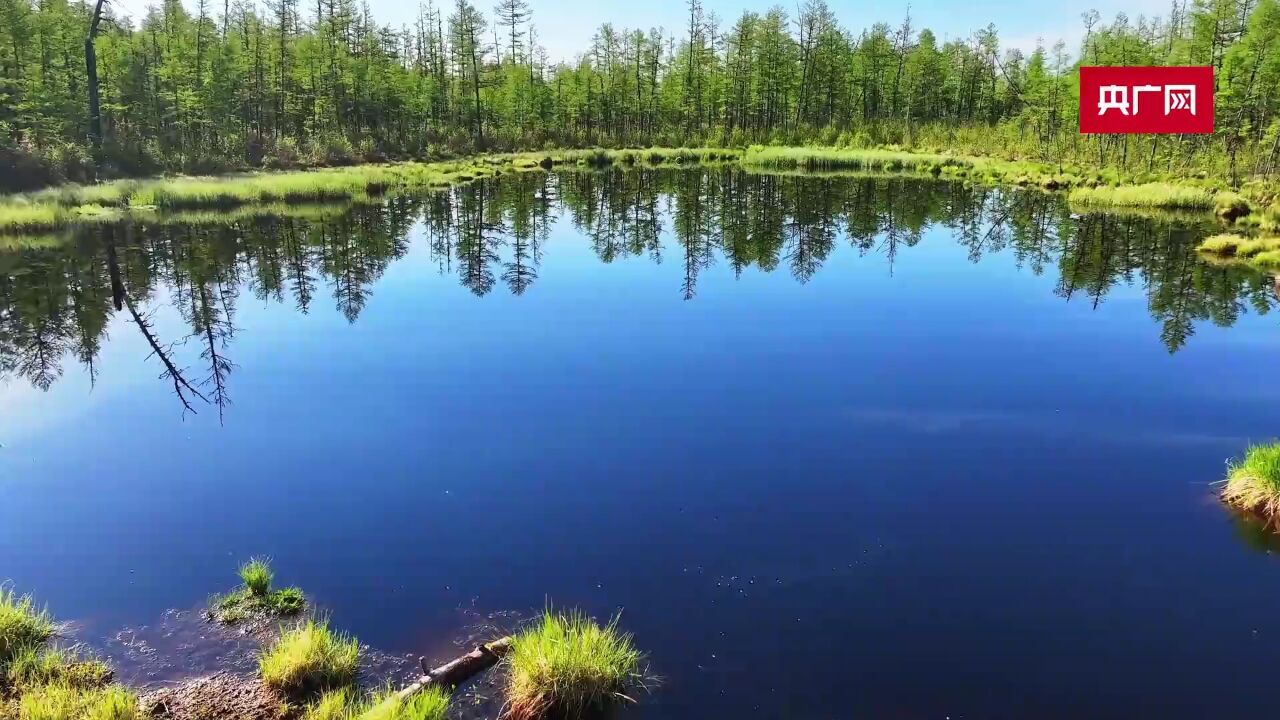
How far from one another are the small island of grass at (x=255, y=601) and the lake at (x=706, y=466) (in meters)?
0.25

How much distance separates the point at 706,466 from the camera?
10555mm

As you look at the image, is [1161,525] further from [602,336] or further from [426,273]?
[426,273]

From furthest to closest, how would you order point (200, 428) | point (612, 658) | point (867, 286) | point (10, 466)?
point (867, 286) → point (200, 428) → point (10, 466) → point (612, 658)

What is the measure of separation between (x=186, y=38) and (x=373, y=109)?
1271cm

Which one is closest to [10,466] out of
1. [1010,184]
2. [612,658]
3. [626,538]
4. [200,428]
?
[200,428]

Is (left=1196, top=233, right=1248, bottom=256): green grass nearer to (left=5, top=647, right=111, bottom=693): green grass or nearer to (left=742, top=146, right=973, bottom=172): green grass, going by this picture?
(left=742, top=146, right=973, bottom=172): green grass

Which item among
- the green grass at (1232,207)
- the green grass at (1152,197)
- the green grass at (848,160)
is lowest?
the green grass at (1232,207)

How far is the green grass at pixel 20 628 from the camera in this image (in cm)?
650

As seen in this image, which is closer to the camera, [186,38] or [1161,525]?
[1161,525]

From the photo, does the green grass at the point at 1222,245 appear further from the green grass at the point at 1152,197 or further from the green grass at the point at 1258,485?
the green grass at the point at 1258,485

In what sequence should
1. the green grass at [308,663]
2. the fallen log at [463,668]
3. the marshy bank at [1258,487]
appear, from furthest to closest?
1. the marshy bank at [1258,487]
2. the green grass at [308,663]
3. the fallen log at [463,668]

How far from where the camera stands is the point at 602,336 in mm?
16922

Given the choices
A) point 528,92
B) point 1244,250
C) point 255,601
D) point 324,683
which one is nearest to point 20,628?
point 255,601

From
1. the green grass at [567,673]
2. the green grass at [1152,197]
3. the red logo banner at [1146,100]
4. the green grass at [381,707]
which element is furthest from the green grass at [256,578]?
the red logo banner at [1146,100]
